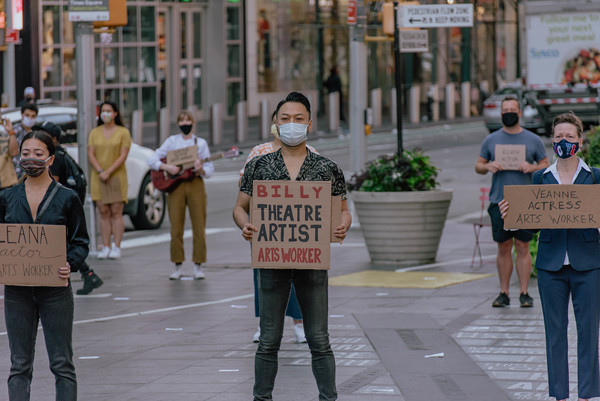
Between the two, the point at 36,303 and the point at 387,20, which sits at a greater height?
the point at 387,20

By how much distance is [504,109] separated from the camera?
10.9 m

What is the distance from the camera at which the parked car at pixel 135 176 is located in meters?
16.8

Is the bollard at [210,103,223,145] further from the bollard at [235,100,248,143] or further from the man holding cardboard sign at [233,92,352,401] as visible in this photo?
the man holding cardboard sign at [233,92,352,401]

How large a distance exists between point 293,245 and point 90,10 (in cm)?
879

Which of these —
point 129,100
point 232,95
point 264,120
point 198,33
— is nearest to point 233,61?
point 232,95

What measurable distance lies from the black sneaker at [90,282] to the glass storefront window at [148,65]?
82.4ft

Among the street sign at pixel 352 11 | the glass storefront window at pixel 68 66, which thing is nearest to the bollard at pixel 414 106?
the glass storefront window at pixel 68 66

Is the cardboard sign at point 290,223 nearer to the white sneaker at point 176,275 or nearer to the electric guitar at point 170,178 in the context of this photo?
the electric guitar at point 170,178

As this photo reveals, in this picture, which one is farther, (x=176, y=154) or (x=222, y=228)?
(x=222, y=228)

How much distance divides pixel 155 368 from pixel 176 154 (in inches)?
184

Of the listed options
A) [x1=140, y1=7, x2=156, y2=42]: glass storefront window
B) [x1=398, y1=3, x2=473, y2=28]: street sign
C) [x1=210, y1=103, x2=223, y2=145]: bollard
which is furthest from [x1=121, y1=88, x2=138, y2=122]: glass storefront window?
[x1=398, y1=3, x2=473, y2=28]: street sign

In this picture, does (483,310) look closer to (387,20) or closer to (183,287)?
(183,287)

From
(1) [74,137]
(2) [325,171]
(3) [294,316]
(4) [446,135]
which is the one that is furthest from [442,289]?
(4) [446,135]

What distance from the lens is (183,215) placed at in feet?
42.7
